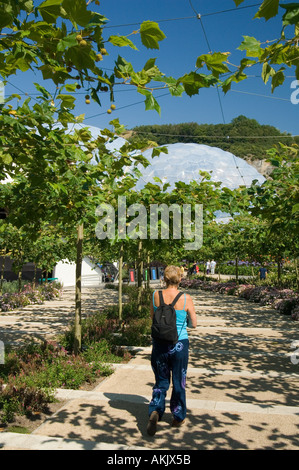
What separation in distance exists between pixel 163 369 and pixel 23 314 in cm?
1126

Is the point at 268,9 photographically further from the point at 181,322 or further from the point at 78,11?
the point at 181,322

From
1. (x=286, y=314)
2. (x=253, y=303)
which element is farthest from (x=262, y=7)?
(x=253, y=303)

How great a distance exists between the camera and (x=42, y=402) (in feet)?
15.9

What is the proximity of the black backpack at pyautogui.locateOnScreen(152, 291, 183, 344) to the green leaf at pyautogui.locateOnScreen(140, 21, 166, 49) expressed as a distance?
280cm

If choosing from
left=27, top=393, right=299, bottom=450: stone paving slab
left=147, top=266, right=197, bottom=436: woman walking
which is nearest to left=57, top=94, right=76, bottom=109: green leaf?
left=147, top=266, right=197, bottom=436: woman walking

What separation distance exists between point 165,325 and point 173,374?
1.96 ft

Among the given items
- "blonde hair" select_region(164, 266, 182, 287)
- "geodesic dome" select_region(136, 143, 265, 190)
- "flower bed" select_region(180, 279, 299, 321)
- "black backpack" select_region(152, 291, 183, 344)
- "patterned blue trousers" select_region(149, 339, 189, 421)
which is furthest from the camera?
"geodesic dome" select_region(136, 143, 265, 190)

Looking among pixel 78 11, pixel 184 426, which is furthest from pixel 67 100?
pixel 184 426

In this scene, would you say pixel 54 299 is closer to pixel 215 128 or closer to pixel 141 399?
pixel 141 399

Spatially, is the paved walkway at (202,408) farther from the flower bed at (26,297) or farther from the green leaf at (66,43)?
the flower bed at (26,297)

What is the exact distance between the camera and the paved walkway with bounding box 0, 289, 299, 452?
3.97m

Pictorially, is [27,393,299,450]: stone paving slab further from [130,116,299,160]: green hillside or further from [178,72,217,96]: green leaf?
[130,116,299,160]: green hillside

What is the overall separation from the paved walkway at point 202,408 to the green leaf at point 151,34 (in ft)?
11.7

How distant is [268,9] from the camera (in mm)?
2211
